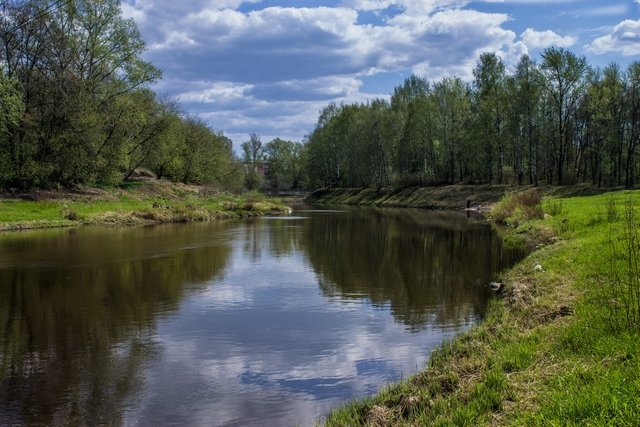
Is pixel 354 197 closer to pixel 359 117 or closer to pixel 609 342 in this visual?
pixel 359 117

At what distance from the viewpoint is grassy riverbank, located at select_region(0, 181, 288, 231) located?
36.6 meters

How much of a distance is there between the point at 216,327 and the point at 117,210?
3470 centimetres

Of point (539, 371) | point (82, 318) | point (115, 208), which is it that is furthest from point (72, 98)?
point (539, 371)

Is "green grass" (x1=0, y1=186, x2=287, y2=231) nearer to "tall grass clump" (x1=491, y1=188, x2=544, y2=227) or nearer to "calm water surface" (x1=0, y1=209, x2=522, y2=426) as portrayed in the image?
"calm water surface" (x1=0, y1=209, x2=522, y2=426)

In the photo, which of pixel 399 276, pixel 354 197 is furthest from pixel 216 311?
pixel 354 197

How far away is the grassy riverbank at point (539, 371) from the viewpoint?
5.46 m

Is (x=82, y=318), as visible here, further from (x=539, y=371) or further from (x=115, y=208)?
(x=115, y=208)

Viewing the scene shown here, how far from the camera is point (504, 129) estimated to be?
70.5m

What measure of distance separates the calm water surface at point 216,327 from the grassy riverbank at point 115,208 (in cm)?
1193

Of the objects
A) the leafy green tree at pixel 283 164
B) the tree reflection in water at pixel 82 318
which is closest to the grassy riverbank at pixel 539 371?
the tree reflection in water at pixel 82 318

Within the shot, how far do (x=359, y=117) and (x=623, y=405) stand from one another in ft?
314

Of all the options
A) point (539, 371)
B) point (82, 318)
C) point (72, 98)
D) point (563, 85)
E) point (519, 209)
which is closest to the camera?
point (539, 371)

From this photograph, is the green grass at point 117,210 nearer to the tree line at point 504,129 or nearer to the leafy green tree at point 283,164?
the tree line at point 504,129

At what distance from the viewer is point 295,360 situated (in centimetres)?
998
